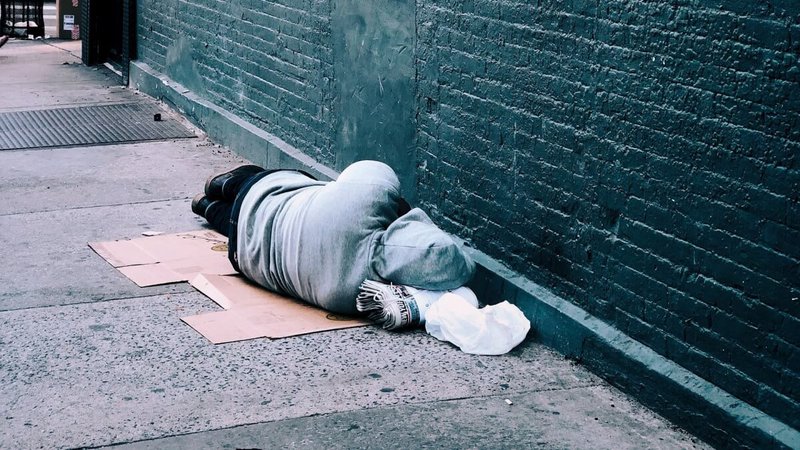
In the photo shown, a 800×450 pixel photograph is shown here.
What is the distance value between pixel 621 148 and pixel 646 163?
0.17 m

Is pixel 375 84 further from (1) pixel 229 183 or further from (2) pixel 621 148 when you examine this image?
(2) pixel 621 148

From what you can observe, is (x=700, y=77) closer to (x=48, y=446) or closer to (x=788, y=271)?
(x=788, y=271)

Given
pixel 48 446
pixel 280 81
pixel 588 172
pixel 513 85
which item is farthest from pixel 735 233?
pixel 280 81

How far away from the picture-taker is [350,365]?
16.0 feet

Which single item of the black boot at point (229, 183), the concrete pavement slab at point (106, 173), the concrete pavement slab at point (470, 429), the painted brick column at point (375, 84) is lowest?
the concrete pavement slab at point (106, 173)

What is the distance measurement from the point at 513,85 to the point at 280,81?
3270 mm

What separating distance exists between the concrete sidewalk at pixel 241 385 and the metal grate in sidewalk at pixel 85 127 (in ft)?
9.92

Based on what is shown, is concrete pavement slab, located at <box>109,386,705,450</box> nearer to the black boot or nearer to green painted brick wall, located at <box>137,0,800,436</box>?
green painted brick wall, located at <box>137,0,800,436</box>

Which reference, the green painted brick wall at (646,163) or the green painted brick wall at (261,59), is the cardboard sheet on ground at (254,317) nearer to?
the green painted brick wall at (646,163)

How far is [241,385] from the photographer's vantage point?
15.2ft

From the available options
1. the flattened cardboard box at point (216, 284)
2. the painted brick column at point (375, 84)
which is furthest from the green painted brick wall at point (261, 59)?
the flattened cardboard box at point (216, 284)

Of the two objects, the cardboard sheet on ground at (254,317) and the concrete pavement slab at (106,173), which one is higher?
the cardboard sheet on ground at (254,317)

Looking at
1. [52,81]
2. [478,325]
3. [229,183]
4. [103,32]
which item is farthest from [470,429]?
[103,32]

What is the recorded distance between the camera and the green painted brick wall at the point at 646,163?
12.6ft
